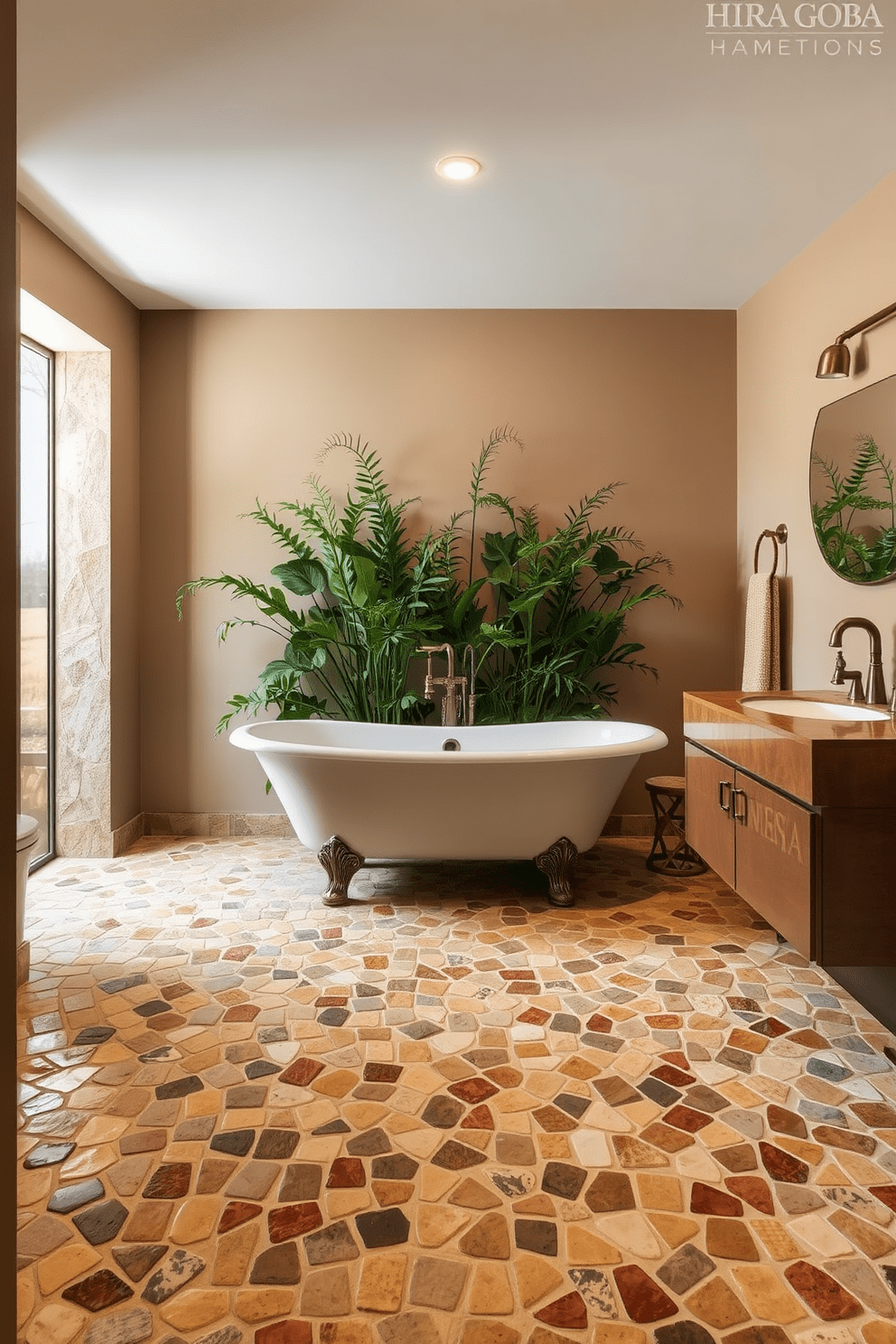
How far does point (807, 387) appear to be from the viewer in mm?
3219

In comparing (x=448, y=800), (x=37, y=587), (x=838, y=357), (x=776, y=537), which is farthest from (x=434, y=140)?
(x=37, y=587)

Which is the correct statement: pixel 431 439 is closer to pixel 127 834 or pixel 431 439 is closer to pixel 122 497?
pixel 122 497

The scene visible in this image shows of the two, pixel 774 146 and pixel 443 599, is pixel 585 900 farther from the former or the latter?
pixel 774 146

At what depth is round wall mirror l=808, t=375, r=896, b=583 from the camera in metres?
2.58

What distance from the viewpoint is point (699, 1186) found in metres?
1.57

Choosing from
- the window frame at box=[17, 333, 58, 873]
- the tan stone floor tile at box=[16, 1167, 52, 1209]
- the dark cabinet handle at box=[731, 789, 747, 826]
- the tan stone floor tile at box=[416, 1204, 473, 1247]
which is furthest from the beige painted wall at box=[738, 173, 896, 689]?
the window frame at box=[17, 333, 58, 873]

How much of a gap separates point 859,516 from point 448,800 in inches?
66.0

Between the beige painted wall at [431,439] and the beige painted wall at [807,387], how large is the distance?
234 mm

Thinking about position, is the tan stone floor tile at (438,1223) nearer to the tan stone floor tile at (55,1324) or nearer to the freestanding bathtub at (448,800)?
the tan stone floor tile at (55,1324)

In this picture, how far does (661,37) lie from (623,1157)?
99.6 inches

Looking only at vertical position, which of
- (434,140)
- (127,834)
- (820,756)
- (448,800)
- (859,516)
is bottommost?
(127,834)

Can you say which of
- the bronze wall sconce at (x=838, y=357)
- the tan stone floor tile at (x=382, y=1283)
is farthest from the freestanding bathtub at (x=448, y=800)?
the tan stone floor tile at (x=382, y=1283)

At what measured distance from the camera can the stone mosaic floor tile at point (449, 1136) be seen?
1.31 metres

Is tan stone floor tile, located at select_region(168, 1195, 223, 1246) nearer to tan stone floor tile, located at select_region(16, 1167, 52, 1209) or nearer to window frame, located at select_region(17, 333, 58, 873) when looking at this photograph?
tan stone floor tile, located at select_region(16, 1167, 52, 1209)
